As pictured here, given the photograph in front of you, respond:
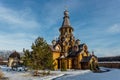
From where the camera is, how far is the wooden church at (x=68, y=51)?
52.2 meters

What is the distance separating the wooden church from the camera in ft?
171

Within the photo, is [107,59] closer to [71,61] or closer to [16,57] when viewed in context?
[71,61]

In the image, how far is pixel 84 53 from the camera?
54.5m

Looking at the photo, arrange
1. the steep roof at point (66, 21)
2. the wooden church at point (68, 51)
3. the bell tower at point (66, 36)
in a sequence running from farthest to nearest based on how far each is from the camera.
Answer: the steep roof at point (66, 21) → the bell tower at point (66, 36) → the wooden church at point (68, 51)

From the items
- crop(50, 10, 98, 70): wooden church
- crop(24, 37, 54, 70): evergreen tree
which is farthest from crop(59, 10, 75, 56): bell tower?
crop(24, 37, 54, 70): evergreen tree

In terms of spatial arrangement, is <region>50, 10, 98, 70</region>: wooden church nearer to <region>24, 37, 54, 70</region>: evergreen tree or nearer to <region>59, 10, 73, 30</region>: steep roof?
<region>59, 10, 73, 30</region>: steep roof

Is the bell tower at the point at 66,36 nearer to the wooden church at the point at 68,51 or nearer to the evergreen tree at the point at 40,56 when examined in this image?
the wooden church at the point at 68,51

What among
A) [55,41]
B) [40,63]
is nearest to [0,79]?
[40,63]

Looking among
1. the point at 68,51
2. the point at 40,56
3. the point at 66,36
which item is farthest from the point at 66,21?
the point at 40,56

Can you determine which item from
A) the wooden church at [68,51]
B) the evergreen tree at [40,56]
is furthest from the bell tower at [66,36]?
the evergreen tree at [40,56]

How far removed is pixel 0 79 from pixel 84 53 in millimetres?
33411

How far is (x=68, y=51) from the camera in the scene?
194ft

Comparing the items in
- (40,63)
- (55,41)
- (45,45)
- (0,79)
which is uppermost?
(55,41)

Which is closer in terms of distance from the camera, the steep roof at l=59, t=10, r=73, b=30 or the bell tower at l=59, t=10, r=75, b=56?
the bell tower at l=59, t=10, r=75, b=56
